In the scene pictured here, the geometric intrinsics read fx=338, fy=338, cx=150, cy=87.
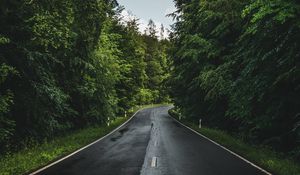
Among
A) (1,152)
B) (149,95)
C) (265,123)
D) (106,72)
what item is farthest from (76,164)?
(149,95)

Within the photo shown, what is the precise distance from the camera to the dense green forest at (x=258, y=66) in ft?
41.2

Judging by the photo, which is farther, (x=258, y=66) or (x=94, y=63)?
(x=94, y=63)

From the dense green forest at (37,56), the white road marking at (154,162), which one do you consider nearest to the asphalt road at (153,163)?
the white road marking at (154,162)

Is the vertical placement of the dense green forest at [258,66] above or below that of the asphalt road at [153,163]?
above

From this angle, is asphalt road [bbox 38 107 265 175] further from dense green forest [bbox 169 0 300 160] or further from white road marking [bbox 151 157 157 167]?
dense green forest [bbox 169 0 300 160]

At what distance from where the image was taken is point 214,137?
68.4 feet

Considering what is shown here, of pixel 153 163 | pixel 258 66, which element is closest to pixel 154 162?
pixel 153 163

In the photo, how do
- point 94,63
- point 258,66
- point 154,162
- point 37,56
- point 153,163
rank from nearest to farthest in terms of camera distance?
point 153,163 → point 154,162 → point 258,66 → point 37,56 → point 94,63

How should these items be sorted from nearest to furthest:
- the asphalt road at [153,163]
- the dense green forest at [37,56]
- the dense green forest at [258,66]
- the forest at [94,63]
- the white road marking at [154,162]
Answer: the asphalt road at [153,163] → the white road marking at [154,162] → the dense green forest at [258,66] → the forest at [94,63] → the dense green forest at [37,56]

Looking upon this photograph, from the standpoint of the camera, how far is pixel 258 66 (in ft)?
48.9

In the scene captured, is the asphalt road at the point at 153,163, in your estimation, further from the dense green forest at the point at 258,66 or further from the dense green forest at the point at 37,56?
the dense green forest at the point at 37,56

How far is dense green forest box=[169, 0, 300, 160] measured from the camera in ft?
41.2

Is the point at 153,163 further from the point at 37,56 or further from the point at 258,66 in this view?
the point at 37,56

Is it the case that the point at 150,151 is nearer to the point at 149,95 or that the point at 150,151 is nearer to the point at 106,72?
the point at 106,72
